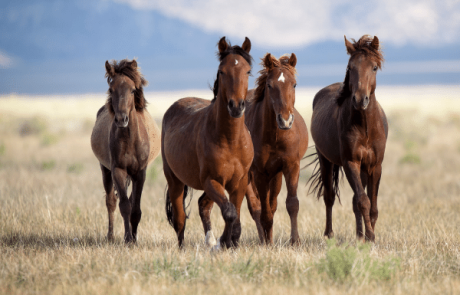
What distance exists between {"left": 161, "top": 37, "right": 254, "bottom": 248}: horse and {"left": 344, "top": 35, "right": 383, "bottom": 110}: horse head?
4.44 feet

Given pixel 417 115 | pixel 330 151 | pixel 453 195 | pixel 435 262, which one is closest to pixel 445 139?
pixel 417 115

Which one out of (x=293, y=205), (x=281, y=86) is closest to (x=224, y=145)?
(x=281, y=86)

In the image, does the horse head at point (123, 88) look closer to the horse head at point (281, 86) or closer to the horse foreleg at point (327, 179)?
the horse head at point (281, 86)

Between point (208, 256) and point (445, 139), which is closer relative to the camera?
point (208, 256)

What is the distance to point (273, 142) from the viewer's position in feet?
20.4

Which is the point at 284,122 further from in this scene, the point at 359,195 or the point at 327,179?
the point at 327,179

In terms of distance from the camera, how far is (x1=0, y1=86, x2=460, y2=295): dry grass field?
177 inches

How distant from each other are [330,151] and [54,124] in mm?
26435

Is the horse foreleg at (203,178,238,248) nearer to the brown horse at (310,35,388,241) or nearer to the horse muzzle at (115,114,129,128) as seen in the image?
the horse muzzle at (115,114,129,128)

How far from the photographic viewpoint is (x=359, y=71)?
237 inches

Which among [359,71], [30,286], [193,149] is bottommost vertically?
[30,286]

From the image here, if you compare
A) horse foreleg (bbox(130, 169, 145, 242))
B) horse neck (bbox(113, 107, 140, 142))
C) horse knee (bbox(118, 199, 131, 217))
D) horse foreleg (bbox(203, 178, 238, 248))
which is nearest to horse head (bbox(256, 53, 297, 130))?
horse foreleg (bbox(203, 178, 238, 248))

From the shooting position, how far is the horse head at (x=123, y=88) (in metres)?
6.31

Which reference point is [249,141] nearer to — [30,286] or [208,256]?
[208,256]
